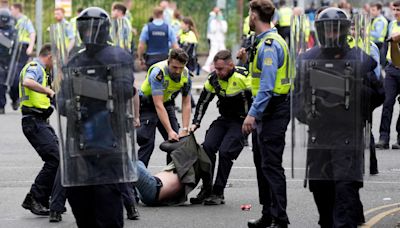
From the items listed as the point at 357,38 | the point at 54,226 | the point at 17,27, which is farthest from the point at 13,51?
the point at 357,38

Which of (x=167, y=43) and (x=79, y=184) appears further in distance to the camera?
(x=167, y=43)

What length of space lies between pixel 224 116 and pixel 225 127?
0.12 meters

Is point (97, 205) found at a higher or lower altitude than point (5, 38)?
lower

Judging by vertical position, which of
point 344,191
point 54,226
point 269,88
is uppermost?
point 269,88

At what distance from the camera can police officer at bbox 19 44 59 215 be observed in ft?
36.3

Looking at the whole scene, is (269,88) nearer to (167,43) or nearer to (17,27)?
(167,43)

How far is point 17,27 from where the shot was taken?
23.5 meters

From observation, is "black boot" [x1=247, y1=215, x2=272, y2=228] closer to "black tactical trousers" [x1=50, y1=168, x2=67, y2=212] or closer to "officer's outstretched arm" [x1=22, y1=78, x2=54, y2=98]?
"black tactical trousers" [x1=50, y1=168, x2=67, y2=212]

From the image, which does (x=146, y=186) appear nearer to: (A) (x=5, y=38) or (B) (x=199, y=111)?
(B) (x=199, y=111)

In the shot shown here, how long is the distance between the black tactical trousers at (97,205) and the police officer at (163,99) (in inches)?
163

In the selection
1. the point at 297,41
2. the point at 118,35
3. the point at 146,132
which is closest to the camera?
the point at 118,35

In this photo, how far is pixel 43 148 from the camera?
36.3 feet

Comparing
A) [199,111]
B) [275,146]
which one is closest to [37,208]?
[199,111]

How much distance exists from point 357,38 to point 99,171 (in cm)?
224
